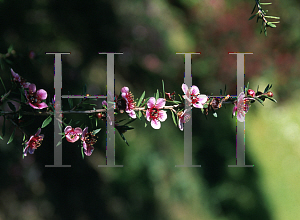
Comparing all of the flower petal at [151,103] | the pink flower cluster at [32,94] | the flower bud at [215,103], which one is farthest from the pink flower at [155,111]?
the pink flower cluster at [32,94]

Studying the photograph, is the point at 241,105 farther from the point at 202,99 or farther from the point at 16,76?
the point at 16,76

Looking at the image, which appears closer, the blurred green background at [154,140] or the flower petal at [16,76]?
the flower petal at [16,76]

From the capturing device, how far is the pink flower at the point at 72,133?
677mm

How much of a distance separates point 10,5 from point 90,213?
1.21 metres

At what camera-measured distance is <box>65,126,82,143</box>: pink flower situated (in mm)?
677

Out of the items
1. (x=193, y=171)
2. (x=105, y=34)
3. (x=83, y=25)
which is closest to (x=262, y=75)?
(x=193, y=171)

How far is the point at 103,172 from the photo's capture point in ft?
4.91

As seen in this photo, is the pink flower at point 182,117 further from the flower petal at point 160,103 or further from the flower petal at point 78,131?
the flower petal at point 78,131

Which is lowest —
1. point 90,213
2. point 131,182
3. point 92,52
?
point 90,213

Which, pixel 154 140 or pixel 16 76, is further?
pixel 154 140

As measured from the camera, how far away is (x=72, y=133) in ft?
2.25

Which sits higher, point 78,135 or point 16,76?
point 16,76

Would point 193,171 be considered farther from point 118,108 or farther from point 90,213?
point 118,108

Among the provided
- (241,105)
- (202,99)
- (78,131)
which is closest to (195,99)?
(202,99)
